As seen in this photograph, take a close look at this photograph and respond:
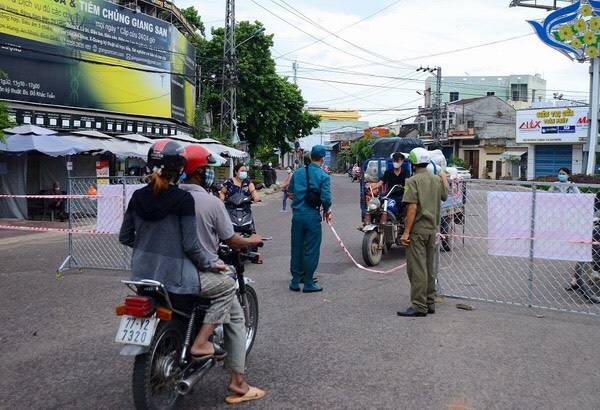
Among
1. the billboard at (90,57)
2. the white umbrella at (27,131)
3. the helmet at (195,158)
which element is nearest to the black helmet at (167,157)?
the helmet at (195,158)

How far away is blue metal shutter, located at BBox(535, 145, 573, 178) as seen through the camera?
45344mm

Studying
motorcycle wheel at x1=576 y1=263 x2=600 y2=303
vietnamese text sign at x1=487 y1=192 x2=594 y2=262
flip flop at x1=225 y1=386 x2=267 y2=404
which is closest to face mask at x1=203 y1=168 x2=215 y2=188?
flip flop at x1=225 y1=386 x2=267 y2=404

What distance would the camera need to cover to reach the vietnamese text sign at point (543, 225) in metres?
6.46

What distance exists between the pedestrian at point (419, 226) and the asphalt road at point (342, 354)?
281mm

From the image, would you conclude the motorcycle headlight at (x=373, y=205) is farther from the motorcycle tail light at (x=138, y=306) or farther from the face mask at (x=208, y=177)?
the motorcycle tail light at (x=138, y=306)

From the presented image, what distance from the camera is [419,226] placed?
6.75m

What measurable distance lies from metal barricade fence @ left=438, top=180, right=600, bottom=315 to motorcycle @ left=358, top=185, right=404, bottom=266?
1495 mm

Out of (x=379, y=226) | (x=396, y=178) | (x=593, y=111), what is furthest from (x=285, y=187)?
(x=593, y=111)

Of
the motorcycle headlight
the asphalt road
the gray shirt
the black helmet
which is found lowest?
the asphalt road

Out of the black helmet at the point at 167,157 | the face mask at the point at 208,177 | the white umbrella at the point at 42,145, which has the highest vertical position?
the white umbrella at the point at 42,145

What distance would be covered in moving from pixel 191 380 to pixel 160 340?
14.9 inches

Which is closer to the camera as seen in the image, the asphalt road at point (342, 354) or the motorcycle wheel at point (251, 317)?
the asphalt road at point (342, 354)

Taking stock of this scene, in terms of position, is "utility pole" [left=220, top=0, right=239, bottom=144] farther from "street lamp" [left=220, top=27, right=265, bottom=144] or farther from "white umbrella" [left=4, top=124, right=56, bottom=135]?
"white umbrella" [left=4, top=124, right=56, bottom=135]

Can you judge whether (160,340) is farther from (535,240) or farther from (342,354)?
(535,240)
